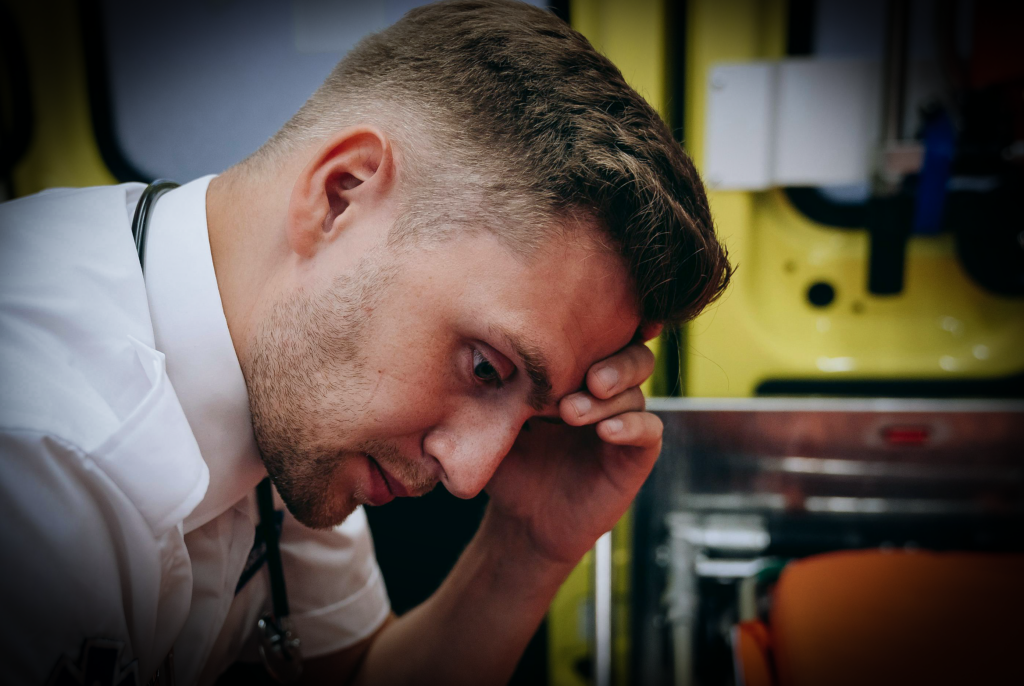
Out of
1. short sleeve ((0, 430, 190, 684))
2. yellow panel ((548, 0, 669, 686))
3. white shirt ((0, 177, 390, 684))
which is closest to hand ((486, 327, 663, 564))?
yellow panel ((548, 0, 669, 686))

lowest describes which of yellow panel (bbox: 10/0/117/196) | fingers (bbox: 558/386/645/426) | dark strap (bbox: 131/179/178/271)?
fingers (bbox: 558/386/645/426)

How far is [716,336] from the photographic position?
3.85 feet

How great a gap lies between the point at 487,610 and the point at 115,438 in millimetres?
566

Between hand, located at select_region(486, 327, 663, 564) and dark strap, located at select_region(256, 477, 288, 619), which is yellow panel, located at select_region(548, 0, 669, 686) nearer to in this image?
hand, located at select_region(486, 327, 663, 564)

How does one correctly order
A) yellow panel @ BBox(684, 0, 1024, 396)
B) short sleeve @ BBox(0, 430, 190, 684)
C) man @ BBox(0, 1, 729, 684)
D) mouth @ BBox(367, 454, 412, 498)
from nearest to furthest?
short sleeve @ BBox(0, 430, 190, 684) → man @ BBox(0, 1, 729, 684) → mouth @ BBox(367, 454, 412, 498) → yellow panel @ BBox(684, 0, 1024, 396)

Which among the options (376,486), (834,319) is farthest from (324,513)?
(834,319)

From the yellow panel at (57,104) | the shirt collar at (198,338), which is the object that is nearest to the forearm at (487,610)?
the shirt collar at (198,338)

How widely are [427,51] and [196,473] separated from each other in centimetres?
52

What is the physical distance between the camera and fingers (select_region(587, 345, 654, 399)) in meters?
0.78

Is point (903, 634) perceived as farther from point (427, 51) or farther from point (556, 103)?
point (427, 51)

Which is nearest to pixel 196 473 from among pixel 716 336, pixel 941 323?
pixel 716 336

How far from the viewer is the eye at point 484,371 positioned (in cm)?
76

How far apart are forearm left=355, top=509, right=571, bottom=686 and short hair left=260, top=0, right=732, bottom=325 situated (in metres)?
0.39

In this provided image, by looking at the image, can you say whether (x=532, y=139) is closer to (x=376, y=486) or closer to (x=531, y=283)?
(x=531, y=283)
